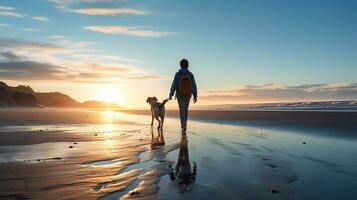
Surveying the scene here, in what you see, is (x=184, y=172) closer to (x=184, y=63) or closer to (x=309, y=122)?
(x=184, y=63)

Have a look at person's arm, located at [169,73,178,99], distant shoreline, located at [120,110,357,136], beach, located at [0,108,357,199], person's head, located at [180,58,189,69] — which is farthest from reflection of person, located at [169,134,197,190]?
distant shoreline, located at [120,110,357,136]

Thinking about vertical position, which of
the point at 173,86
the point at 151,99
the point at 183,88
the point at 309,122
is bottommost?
the point at 309,122

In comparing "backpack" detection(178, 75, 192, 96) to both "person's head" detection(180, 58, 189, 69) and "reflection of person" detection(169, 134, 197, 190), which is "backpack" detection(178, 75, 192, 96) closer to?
"person's head" detection(180, 58, 189, 69)

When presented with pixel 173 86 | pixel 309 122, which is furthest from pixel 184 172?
pixel 309 122

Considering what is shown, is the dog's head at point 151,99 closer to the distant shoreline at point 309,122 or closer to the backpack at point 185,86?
the distant shoreline at point 309,122

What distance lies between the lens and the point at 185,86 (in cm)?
1348

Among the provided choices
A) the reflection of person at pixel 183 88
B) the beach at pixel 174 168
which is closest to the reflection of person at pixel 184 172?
the beach at pixel 174 168

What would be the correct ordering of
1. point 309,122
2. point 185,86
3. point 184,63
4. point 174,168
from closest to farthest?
point 174,168, point 185,86, point 184,63, point 309,122

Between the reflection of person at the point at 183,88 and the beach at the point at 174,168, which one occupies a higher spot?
the reflection of person at the point at 183,88

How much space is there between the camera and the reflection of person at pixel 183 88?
1344 cm

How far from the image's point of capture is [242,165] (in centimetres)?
632

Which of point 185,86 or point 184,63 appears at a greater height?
point 184,63

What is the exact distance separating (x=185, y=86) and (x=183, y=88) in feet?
0.36

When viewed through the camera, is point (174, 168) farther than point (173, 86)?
No
